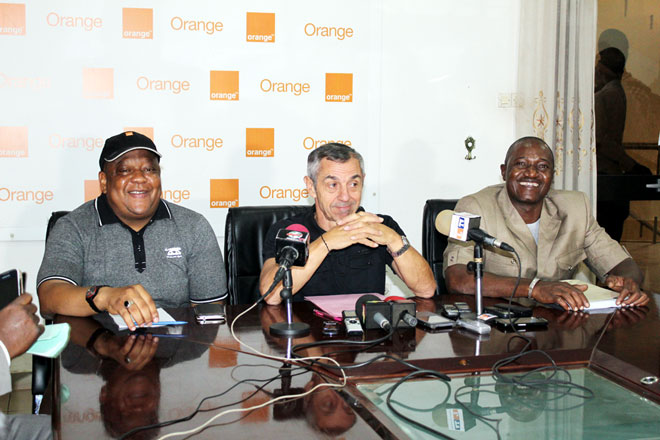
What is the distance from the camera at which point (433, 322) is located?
6.52ft

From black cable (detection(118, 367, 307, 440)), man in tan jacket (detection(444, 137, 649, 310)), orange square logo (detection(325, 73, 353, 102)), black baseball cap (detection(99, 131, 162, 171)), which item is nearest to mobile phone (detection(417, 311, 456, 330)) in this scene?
black cable (detection(118, 367, 307, 440))

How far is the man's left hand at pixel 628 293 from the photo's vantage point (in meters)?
2.33

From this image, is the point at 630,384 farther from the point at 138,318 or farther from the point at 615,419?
the point at 138,318

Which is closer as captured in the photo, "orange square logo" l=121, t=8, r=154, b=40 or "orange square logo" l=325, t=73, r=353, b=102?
"orange square logo" l=121, t=8, r=154, b=40

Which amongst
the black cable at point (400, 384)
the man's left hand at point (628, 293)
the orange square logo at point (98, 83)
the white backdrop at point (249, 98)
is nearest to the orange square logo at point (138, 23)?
the white backdrop at point (249, 98)

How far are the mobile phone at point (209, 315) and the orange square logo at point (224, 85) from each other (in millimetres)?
2059

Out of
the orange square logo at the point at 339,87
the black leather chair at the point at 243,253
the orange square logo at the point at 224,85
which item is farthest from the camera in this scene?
the orange square logo at the point at 339,87

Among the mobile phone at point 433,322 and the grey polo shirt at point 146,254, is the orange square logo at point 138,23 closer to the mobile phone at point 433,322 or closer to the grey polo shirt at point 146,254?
the grey polo shirt at point 146,254

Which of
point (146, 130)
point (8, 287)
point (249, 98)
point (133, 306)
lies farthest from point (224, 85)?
point (8, 287)

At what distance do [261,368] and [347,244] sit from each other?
897 mm

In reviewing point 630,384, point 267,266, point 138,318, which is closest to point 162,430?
point 138,318

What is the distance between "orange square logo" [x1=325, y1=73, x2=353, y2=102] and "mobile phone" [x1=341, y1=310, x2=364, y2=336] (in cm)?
236

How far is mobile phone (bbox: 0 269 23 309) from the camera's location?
164cm

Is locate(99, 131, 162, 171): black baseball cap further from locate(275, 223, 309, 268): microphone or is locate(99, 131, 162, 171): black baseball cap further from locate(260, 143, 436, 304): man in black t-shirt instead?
locate(275, 223, 309, 268): microphone
